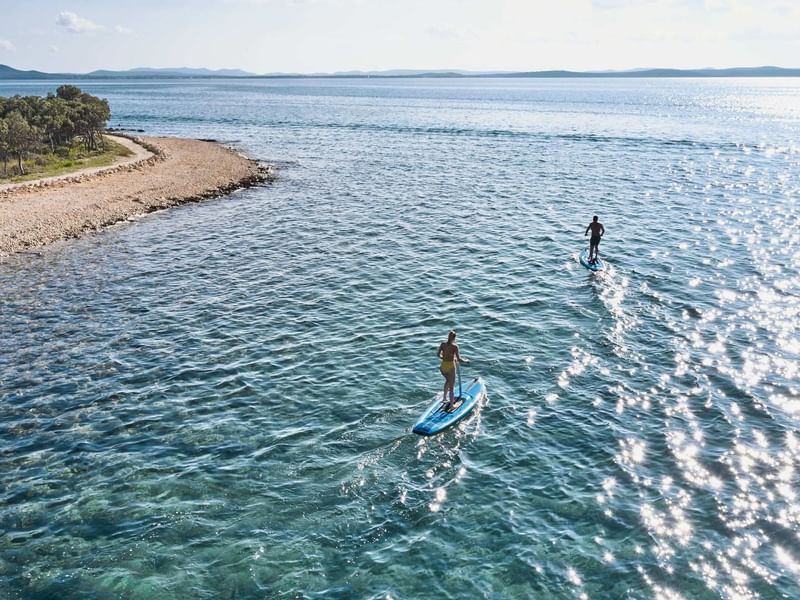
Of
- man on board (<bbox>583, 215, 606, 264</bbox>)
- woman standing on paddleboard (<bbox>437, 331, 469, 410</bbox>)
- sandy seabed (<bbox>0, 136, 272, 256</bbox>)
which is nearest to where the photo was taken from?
woman standing on paddleboard (<bbox>437, 331, 469, 410</bbox>)

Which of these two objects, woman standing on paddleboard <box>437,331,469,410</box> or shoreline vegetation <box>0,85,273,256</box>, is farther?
shoreline vegetation <box>0,85,273,256</box>

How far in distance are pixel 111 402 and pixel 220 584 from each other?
12.2m

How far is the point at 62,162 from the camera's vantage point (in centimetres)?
7438

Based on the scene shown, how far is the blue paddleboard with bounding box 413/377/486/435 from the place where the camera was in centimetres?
2227

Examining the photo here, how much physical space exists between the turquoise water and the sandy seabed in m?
4.17

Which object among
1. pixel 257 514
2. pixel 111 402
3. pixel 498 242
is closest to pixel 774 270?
pixel 498 242

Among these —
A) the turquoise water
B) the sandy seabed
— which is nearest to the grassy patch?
the sandy seabed

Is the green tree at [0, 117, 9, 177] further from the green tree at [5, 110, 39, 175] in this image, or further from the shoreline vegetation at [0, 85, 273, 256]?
the green tree at [5, 110, 39, 175]

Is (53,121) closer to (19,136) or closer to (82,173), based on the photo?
(19,136)

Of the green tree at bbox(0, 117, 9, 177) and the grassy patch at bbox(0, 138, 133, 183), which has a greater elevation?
the green tree at bbox(0, 117, 9, 177)

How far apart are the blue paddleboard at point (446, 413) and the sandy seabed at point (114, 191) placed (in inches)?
1478

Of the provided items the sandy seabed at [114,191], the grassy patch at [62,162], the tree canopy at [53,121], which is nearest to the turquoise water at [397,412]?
the sandy seabed at [114,191]

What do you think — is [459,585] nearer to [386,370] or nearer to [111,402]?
[386,370]

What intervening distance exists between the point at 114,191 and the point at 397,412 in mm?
51353
